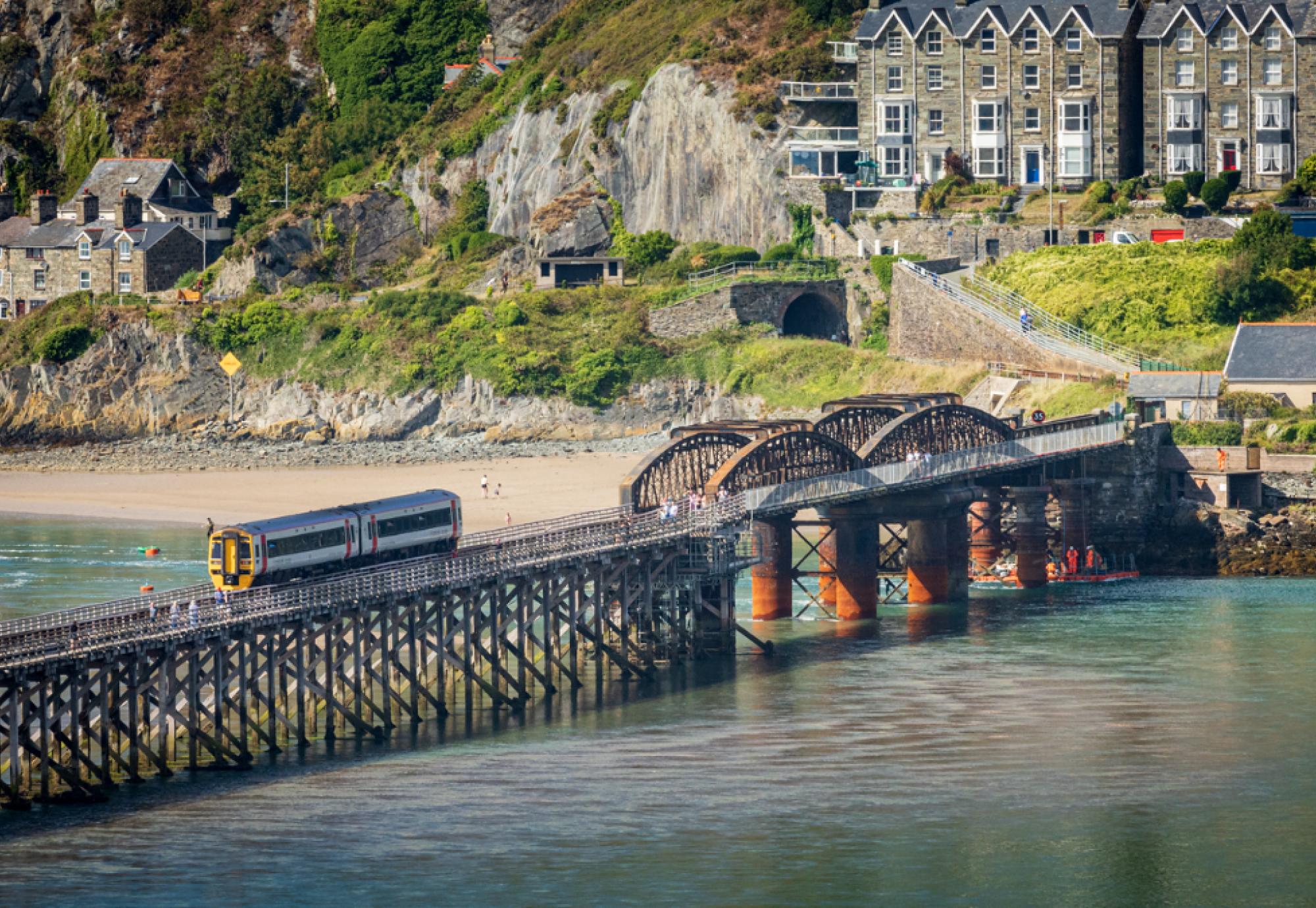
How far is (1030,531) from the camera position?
3762 inches

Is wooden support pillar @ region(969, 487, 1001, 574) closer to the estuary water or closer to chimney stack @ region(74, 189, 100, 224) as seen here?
the estuary water

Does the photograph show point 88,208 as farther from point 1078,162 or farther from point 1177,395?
point 1177,395

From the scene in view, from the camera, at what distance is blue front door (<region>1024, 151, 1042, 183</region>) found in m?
128

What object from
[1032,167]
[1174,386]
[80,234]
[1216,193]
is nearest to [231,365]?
[80,234]

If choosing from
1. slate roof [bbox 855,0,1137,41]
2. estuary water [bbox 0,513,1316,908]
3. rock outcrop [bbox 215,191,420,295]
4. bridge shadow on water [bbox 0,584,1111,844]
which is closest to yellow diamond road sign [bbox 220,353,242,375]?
rock outcrop [bbox 215,191,420,295]

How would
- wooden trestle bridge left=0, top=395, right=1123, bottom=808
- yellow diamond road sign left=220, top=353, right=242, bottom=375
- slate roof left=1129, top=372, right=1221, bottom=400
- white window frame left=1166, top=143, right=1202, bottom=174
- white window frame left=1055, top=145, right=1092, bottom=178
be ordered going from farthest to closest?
1. yellow diamond road sign left=220, top=353, right=242, bottom=375
2. white window frame left=1055, top=145, right=1092, bottom=178
3. white window frame left=1166, top=143, right=1202, bottom=174
4. slate roof left=1129, top=372, right=1221, bottom=400
5. wooden trestle bridge left=0, top=395, right=1123, bottom=808

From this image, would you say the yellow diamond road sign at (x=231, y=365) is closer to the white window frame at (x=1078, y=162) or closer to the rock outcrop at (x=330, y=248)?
the rock outcrop at (x=330, y=248)

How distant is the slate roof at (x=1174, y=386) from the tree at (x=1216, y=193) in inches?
732

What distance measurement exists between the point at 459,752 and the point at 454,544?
450 inches

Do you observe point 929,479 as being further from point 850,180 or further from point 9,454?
point 9,454

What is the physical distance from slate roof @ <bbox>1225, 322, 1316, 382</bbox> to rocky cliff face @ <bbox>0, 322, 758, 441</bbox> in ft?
84.2

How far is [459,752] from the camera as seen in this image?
65062 mm

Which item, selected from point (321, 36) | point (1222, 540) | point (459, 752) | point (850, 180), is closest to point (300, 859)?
point (459, 752)

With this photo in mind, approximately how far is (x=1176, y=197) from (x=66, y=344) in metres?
60.2
